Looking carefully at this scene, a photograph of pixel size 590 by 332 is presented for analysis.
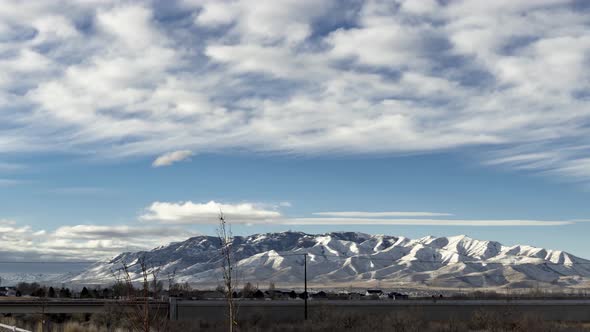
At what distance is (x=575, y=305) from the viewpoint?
10431 centimetres

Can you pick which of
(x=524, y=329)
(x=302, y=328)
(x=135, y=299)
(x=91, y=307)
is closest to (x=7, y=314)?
(x=91, y=307)

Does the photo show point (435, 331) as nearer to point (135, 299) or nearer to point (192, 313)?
point (192, 313)

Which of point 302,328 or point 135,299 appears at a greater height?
point 135,299

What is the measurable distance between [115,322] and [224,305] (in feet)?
85.1

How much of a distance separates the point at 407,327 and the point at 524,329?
1062 cm

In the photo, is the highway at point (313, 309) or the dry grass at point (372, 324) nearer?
the dry grass at point (372, 324)

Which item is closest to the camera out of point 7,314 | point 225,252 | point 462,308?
point 225,252

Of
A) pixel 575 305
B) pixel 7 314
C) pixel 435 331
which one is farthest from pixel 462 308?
pixel 7 314

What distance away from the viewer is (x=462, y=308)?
96.6 meters

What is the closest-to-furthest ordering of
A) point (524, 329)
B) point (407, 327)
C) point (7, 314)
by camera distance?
1. point (524, 329)
2. point (407, 327)
3. point (7, 314)

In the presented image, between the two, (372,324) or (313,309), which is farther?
(313,309)

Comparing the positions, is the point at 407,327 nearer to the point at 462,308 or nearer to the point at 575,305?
the point at 462,308

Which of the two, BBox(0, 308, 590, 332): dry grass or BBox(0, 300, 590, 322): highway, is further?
BBox(0, 300, 590, 322): highway

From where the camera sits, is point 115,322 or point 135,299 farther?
point 115,322
